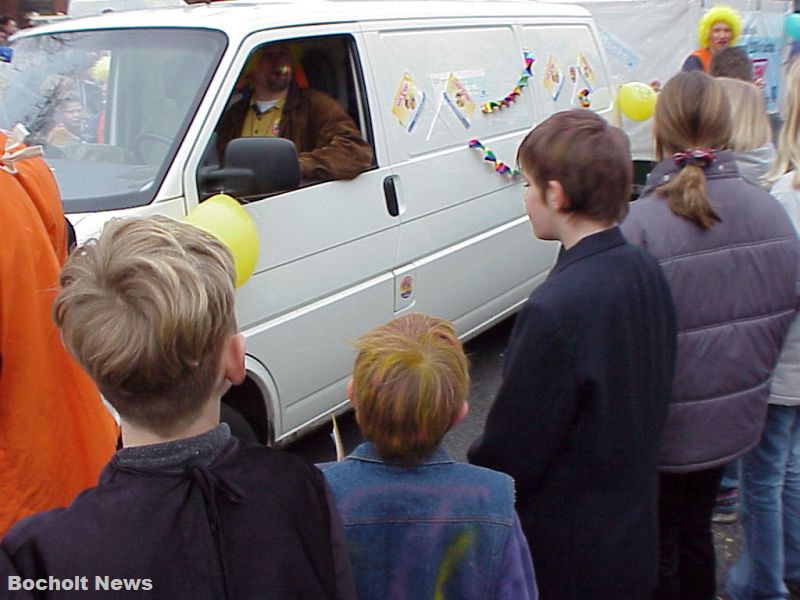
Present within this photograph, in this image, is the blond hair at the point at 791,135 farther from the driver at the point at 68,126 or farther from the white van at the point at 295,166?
the driver at the point at 68,126

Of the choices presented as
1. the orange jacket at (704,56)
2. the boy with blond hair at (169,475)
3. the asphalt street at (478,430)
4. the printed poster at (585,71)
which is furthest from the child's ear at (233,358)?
the orange jacket at (704,56)

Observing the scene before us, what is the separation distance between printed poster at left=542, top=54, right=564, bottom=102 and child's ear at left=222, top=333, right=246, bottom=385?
461 centimetres

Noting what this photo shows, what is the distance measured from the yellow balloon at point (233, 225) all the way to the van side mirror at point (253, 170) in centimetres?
6

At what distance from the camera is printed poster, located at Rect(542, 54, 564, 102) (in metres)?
5.61

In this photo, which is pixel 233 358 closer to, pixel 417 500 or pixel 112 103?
pixel 417 500

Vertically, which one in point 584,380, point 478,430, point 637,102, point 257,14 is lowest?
point 478,430

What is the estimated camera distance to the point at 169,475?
1.24m

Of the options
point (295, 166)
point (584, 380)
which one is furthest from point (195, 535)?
point (295, 166)

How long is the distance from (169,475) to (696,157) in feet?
5.89

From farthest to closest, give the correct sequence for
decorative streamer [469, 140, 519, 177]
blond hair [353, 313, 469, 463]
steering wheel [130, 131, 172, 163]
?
decorative streamer [469, 140, 519, 177], steering wheel [130, 131, 172, 163], blond hair [353, 313, 469, 463]

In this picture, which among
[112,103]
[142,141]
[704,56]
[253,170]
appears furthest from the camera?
[704,56]

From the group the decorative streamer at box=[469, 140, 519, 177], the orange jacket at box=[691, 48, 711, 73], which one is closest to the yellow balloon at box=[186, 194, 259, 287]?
the decorative streamer at box=[469, 140, 519, 177]

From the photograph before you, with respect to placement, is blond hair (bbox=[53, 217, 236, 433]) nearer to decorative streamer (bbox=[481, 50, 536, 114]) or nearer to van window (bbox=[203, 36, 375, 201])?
van window (bbox=[203, 36, 375, 201])

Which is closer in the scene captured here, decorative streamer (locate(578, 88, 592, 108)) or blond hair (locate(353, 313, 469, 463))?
Answer: blond hair (locate(353, 313, 469, 463))
